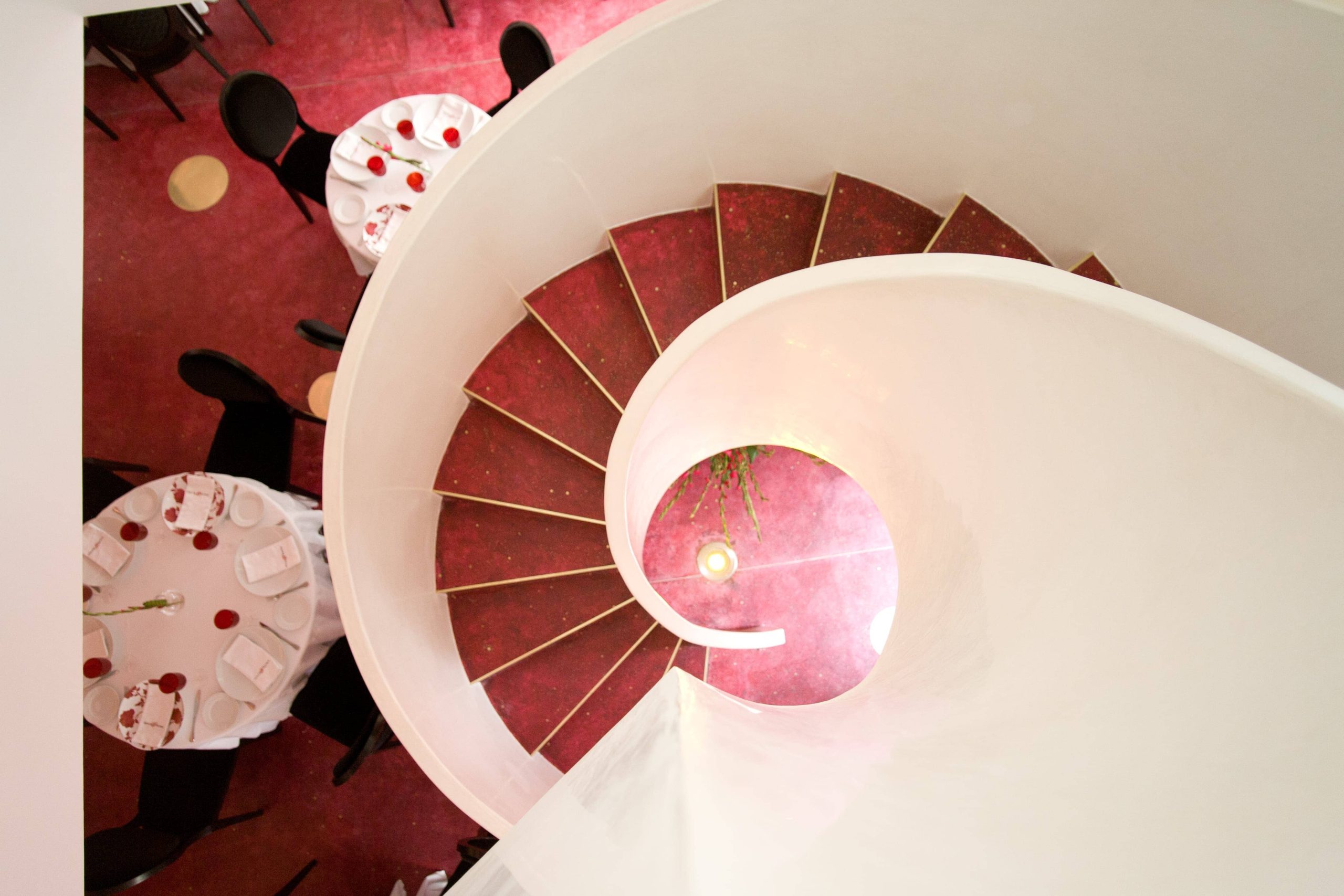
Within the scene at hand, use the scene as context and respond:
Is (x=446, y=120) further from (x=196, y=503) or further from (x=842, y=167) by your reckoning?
(x=196, y=503)

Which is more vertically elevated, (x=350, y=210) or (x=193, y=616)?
(x=350, y=210)

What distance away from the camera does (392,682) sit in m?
3.01

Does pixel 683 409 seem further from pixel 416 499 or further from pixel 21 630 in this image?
pixel 21 630

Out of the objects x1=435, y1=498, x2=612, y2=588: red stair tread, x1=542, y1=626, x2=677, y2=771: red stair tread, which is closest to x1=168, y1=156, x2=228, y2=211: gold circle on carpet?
x1=435, y1=498, x2=612, y2=588: red stair tread

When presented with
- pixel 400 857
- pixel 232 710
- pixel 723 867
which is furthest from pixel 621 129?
pixel 400 857

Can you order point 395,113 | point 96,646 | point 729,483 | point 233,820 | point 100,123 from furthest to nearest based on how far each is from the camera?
point 100,123 → point 729,483 → point 395,113 → point 233,820 → point 96,646

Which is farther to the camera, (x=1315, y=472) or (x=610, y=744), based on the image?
(x=610, y=744)

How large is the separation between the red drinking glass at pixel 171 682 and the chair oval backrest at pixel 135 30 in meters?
4.22

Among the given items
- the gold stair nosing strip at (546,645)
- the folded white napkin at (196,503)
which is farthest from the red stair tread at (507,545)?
the folded white napkin at (196,503)

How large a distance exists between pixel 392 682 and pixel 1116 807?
2.59m

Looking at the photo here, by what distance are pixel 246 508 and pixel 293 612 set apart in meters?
0.61

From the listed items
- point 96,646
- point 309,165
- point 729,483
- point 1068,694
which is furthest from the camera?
point 729,483

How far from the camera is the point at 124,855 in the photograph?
356 centimetres

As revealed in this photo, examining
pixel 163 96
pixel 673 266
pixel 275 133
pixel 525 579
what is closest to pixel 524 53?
pixel 275 133
